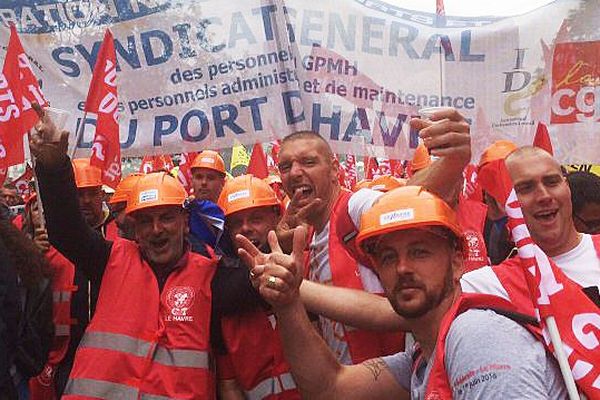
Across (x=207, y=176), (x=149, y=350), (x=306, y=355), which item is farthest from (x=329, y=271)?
(x=207, y=176)

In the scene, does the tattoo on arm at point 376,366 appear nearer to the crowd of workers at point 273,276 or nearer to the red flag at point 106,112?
the crowd of workers at point 273,276

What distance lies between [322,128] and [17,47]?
204cm

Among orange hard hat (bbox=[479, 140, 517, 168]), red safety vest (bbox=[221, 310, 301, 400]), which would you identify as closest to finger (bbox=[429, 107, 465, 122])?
orange hard hat (bbox=[479, 140, 517, 168])

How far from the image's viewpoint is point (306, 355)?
10.0 ft

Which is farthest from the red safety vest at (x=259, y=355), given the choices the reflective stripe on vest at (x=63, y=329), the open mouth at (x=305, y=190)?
the reflective stripe on vest at (x=63, y=329)

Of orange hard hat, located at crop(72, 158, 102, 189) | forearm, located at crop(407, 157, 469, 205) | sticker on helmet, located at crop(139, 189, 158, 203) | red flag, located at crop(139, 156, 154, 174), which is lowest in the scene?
red flag, located at crop(139, 156, 154, 174)

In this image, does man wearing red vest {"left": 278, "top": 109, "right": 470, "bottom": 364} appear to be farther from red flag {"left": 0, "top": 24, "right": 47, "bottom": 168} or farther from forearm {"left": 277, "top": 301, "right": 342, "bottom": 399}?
red flag {"left": 0, "top": 24, "right": 47, "bottom": 168}

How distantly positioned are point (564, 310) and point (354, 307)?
1.13 m

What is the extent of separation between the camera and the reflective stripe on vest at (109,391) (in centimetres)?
389

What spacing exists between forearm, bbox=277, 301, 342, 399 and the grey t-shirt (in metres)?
→ 0.77

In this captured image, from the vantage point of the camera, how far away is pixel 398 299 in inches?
107

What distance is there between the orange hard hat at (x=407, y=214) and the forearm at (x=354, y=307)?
0.69 metres

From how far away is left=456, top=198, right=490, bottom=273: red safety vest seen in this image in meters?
4.87

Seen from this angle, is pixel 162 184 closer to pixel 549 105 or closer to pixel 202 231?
pixel 202 231
